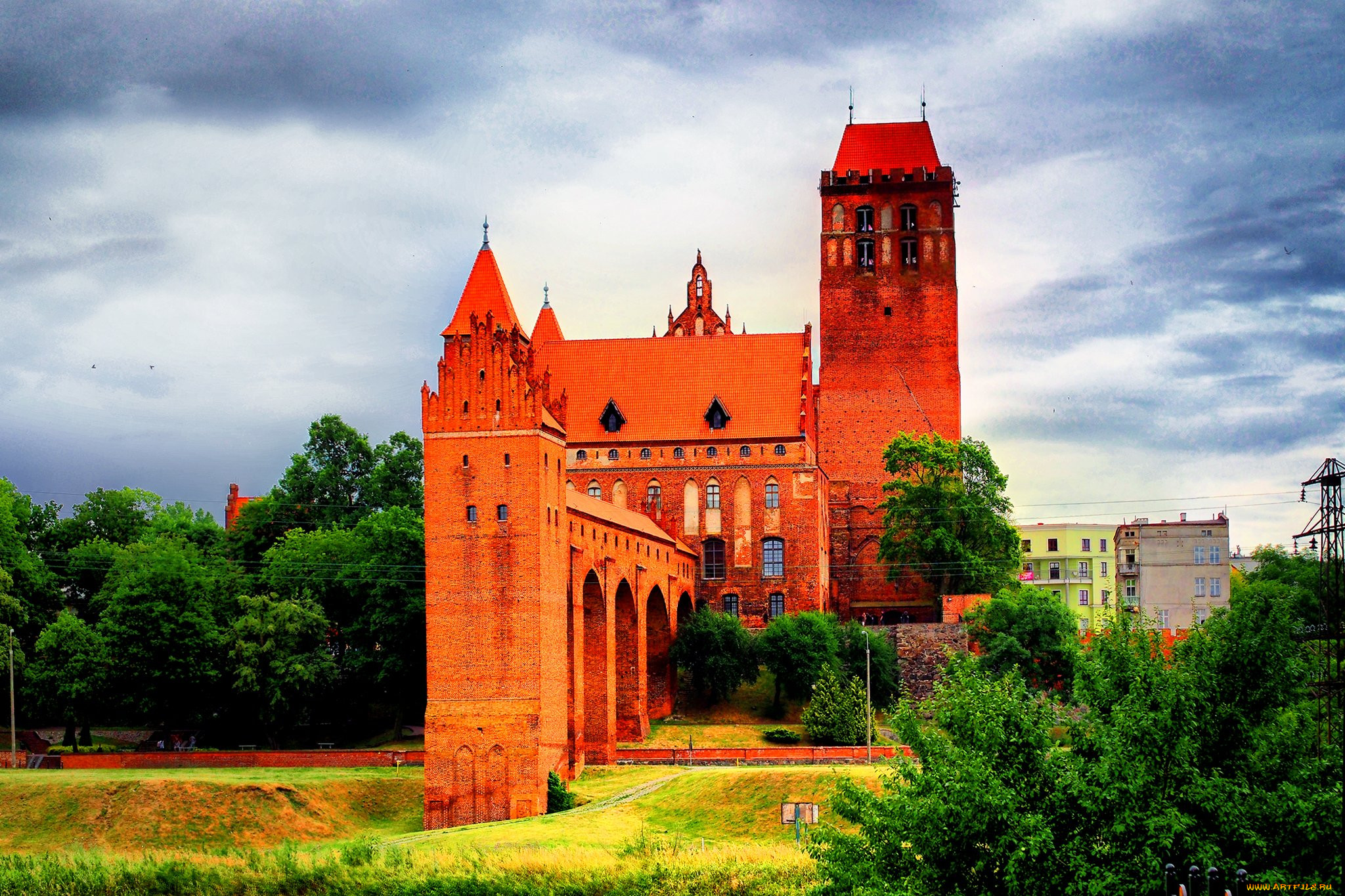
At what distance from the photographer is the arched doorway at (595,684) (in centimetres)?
5594

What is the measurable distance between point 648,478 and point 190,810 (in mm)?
29369

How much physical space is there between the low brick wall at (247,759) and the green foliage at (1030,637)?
875 inches

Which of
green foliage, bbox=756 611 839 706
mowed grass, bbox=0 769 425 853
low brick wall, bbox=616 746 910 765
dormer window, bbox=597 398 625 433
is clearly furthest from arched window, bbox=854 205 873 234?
mowed grass, bbox=0 769 425 853

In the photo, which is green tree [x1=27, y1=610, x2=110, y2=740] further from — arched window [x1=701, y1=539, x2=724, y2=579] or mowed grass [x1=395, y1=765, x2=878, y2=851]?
arched window [x1=701, y1=539, x2=724, y2=579]

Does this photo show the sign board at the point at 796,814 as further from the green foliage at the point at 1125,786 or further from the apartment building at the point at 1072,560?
the apartment building at the point at 1072,560

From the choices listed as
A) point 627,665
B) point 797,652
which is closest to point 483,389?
point 627,665

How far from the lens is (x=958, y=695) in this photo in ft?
88.7

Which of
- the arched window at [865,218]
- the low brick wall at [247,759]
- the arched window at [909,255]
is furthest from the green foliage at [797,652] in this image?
the arched window at [865,218]

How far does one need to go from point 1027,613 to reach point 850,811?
37976 mm

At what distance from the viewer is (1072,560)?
9256cm

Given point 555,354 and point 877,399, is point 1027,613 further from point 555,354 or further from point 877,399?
point 555,354

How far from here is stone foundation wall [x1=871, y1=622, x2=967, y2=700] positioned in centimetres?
6706

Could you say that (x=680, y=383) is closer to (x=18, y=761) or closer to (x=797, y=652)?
(x=797, y=652)

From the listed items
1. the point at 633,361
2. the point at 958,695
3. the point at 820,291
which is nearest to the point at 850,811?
the point at 958,695
